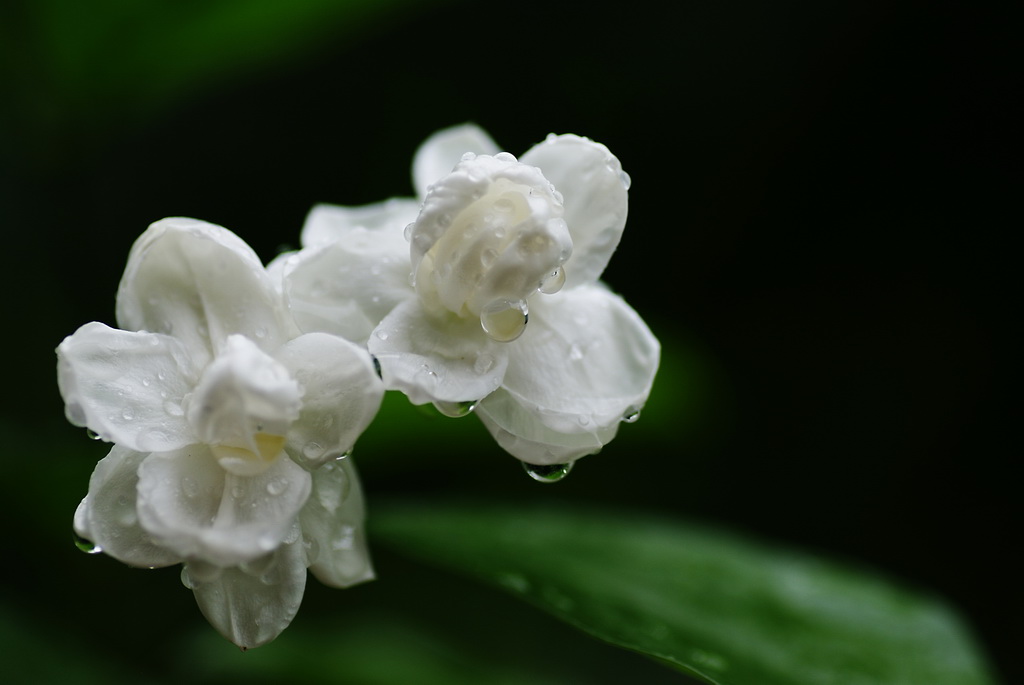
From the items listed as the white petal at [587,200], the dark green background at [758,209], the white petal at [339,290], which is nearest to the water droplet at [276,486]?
the white petal at [339,290]

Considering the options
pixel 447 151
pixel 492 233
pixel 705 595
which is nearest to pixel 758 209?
pixel 705 595

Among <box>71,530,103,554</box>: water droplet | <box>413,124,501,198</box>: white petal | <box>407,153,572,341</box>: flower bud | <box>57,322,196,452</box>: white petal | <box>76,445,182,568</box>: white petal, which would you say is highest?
<box>413,124,501,198</box>: white petal

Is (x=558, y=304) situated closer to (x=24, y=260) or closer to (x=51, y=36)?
(x=51, y=36)

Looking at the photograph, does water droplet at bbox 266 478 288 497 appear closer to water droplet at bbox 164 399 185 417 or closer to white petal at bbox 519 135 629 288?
water droplet at bbox 164 399 185 417

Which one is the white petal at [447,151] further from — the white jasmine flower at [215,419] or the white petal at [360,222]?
the white jasmine flower at [215,419]

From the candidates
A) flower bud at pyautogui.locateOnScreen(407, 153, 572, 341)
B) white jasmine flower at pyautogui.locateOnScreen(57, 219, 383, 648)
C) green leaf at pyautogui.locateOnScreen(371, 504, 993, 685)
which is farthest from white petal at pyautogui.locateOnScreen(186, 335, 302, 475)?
green leaf at pyautogui.locateOnScreen(371, 504, 993, 685)

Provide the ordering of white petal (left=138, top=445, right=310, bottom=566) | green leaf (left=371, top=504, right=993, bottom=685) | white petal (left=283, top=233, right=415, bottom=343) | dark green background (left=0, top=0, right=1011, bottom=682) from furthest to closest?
dark green background (left=0, top=0, right=1011, bottom=682), green leaf (left=371, top=504, right=993, bottom=685), white petal (left=283, top=233, right=415, bottom=343), white petal (left=138, top=445, right=310, bottom=566)

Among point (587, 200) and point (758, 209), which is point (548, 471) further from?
point (758, 209)
